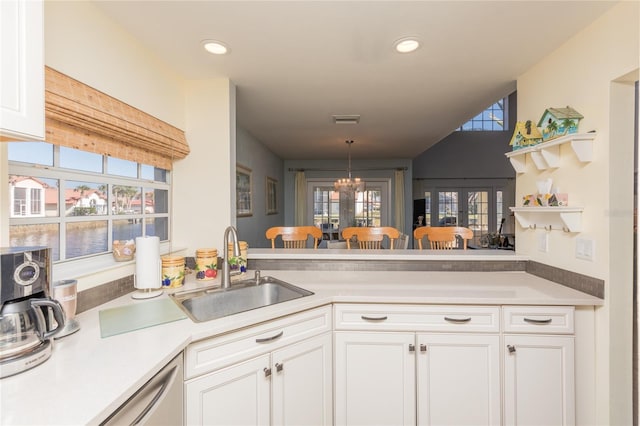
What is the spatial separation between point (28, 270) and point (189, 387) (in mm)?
679

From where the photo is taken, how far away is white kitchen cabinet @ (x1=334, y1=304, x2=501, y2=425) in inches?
62.2

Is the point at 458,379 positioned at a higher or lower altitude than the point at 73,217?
lower

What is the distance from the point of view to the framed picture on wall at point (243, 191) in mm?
3764

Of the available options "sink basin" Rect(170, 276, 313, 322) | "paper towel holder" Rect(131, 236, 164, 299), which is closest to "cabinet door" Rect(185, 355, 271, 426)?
"sink basin" Rect(170, 276, 313, 322)

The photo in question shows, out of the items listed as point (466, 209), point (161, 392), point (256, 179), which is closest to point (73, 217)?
point (161, 392)

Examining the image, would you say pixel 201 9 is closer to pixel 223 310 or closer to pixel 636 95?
pixel 223 310

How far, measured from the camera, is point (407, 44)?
1768 mm

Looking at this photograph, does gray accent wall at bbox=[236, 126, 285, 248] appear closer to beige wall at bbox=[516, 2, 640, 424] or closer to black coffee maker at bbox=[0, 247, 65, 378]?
black coffee maker at bbox=[0, 247, 65, 378]

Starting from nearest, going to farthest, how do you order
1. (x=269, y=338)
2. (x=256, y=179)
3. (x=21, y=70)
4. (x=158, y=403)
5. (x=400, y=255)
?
(x=21, y=70), (x=158, y=403), (x=269, y=338), (x=400, y=255), (x=256, y=179)

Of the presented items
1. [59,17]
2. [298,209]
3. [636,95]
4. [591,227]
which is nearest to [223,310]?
[59,17]

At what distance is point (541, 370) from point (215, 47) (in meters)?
2.51

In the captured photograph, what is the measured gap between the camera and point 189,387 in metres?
1.18

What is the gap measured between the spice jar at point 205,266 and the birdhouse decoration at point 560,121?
2.19 meters

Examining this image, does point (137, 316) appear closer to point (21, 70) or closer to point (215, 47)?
point (21, 70)
